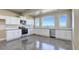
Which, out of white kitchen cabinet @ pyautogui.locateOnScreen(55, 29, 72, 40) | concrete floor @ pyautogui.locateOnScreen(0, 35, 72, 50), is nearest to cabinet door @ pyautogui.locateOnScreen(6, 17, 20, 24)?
concrete floor @ pyautogui.locateOnScreen(0, 35, 72, 50)

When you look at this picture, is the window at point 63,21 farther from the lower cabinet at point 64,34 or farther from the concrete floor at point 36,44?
the concrete floor at point 36,44

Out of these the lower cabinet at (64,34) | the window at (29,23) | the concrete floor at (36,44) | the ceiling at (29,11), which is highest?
the ceiling at (29,11)

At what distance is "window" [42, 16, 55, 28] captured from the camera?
1.91 meters

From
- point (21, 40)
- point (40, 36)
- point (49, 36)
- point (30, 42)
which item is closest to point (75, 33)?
point (49, 36)

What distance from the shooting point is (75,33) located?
187cm

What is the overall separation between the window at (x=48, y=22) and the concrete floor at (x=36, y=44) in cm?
30

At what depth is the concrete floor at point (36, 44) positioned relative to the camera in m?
1.89

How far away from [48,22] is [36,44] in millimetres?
544

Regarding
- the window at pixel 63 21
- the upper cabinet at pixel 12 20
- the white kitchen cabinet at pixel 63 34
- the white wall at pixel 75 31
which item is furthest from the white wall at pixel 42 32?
the white wall at pixel 75 31

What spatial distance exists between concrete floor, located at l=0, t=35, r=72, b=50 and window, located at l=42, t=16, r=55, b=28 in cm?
30
